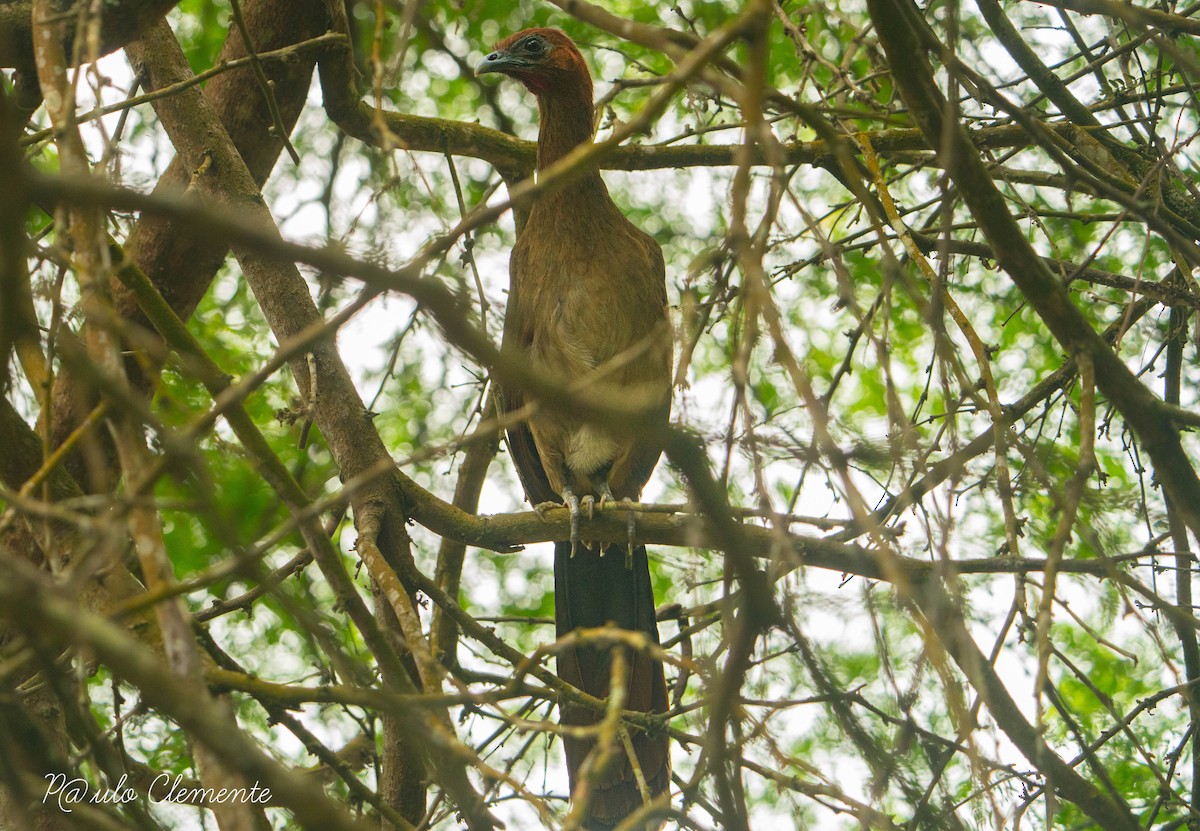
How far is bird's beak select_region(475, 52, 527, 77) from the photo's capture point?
4.67 m

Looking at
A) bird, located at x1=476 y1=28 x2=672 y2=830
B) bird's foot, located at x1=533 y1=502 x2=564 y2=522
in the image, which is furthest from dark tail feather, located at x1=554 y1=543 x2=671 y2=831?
bird's foot, located at x1=533 y1=502 x2=564 y2=522

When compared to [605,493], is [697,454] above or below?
below

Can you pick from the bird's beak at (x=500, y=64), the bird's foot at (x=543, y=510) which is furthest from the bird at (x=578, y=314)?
the bird's foot at (x=543, y=510)

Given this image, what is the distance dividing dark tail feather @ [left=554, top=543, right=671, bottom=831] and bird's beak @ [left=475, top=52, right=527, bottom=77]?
2062 millimetres

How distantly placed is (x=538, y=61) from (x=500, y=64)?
0.17 m

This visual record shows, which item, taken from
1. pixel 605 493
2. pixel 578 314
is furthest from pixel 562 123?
pixel 605 493

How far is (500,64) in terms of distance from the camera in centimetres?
468

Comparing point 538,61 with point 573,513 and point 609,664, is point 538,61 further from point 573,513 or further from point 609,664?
point 609,664

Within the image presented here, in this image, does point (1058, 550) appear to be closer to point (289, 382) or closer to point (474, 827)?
point (474, 827)

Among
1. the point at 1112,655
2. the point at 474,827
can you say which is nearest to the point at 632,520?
the point at 474,827

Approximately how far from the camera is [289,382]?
476 cm

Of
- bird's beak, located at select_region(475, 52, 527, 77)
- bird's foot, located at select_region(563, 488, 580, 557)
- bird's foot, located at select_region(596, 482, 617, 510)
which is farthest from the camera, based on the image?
Answer: bird's beak, located at select_region(475, 52, 527, 77)

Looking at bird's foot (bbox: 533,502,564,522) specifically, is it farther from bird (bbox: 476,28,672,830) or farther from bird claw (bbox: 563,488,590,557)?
bird (bbox: 476,28,672,830)

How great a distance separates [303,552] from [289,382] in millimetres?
1645
